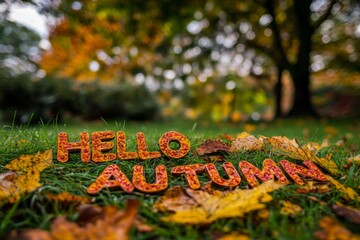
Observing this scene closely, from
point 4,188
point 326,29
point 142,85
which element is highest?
point 326,29

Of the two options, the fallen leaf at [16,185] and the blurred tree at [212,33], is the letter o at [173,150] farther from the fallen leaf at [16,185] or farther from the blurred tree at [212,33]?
the blurred tree at [212,33]

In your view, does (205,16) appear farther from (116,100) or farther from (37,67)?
(37,67)

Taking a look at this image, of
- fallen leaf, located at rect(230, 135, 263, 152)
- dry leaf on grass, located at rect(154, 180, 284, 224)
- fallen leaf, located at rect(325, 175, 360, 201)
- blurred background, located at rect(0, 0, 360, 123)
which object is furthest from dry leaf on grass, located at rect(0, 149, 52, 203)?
blurred background, located at rect(0, 0, 360, 123)

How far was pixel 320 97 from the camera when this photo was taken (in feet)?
41.7

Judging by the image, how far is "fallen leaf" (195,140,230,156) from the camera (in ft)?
6.08

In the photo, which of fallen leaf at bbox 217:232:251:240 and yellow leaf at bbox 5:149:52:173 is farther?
yellow leaf at bbox 5:149:52:173

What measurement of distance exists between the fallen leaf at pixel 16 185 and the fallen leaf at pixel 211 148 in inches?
36.2

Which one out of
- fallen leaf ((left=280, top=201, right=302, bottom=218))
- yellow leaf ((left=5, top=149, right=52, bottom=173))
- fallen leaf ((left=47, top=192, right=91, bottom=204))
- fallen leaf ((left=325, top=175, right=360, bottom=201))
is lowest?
fallen leaf ((left=280, top=201, right=302, bottom=218))

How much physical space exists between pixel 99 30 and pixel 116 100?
2.79m

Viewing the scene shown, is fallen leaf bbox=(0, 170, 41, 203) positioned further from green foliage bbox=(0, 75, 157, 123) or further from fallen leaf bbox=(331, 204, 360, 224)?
green foliage bbox=(0, 75, 157, 123)

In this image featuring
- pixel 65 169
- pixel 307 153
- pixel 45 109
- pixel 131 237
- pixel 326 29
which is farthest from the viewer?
pixel 326 29

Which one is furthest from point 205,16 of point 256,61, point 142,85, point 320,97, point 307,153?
point 307,153

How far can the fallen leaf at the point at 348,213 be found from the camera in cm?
115

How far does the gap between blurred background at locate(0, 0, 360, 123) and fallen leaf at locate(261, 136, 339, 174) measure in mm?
4546
